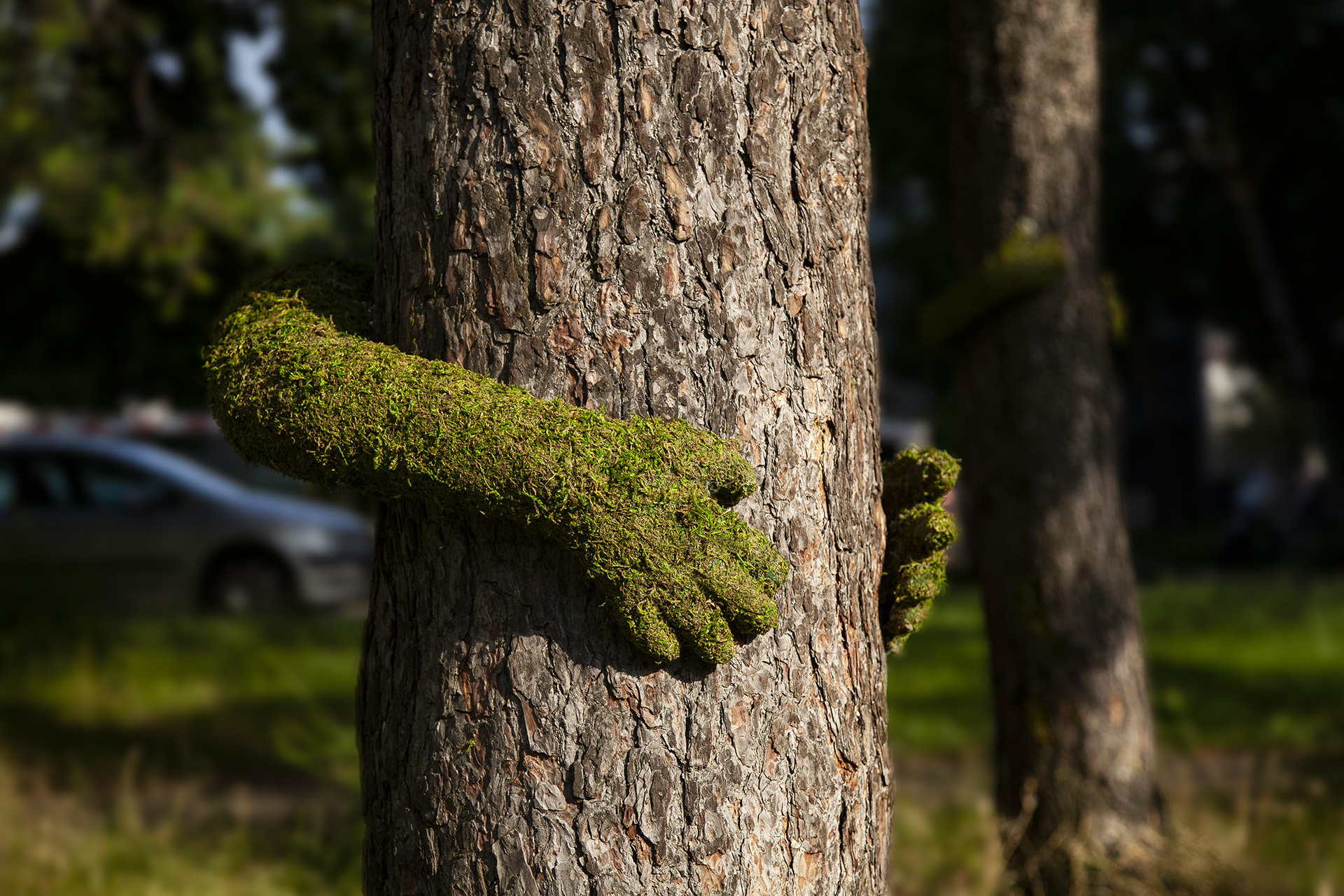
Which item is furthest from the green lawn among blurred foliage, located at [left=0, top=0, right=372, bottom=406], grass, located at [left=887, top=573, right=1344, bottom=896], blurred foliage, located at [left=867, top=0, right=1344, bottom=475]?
blurred foliage, located at [left=867, top=0, right=1344, bottom=475]

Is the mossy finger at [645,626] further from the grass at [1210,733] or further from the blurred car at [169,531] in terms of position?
the blurred car at [169,531]

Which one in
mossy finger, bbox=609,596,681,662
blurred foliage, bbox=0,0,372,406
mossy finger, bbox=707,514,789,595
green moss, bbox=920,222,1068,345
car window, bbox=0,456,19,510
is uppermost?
blurred foliage, bbox=0,0,372,406

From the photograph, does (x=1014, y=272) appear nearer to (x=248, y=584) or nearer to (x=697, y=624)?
(x=697, y=624)

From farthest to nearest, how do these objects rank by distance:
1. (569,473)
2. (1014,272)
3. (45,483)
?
(45,483), (1014,272), (569,473)

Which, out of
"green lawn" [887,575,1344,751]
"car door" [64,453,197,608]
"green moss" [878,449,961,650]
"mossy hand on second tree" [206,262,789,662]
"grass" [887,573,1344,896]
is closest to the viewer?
"mossy hand on second tree" [206,262,789,662]

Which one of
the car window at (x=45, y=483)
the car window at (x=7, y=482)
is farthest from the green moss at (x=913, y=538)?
the car window at (x=7, y=482)

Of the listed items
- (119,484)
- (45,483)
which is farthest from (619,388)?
(45,483)

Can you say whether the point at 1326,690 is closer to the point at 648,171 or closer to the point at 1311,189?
the point at 648,171

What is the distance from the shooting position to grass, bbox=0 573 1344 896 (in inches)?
168

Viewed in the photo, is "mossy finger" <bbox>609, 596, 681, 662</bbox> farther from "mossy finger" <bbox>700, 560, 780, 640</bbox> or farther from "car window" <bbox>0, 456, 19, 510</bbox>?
"car window" <bbox>0, 456, 19, 510</bbox>

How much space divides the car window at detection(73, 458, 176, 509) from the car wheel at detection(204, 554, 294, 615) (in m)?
0.80

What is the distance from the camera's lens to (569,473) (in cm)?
149

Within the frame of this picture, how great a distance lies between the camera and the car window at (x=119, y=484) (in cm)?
993

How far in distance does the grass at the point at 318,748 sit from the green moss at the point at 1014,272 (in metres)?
1.99
